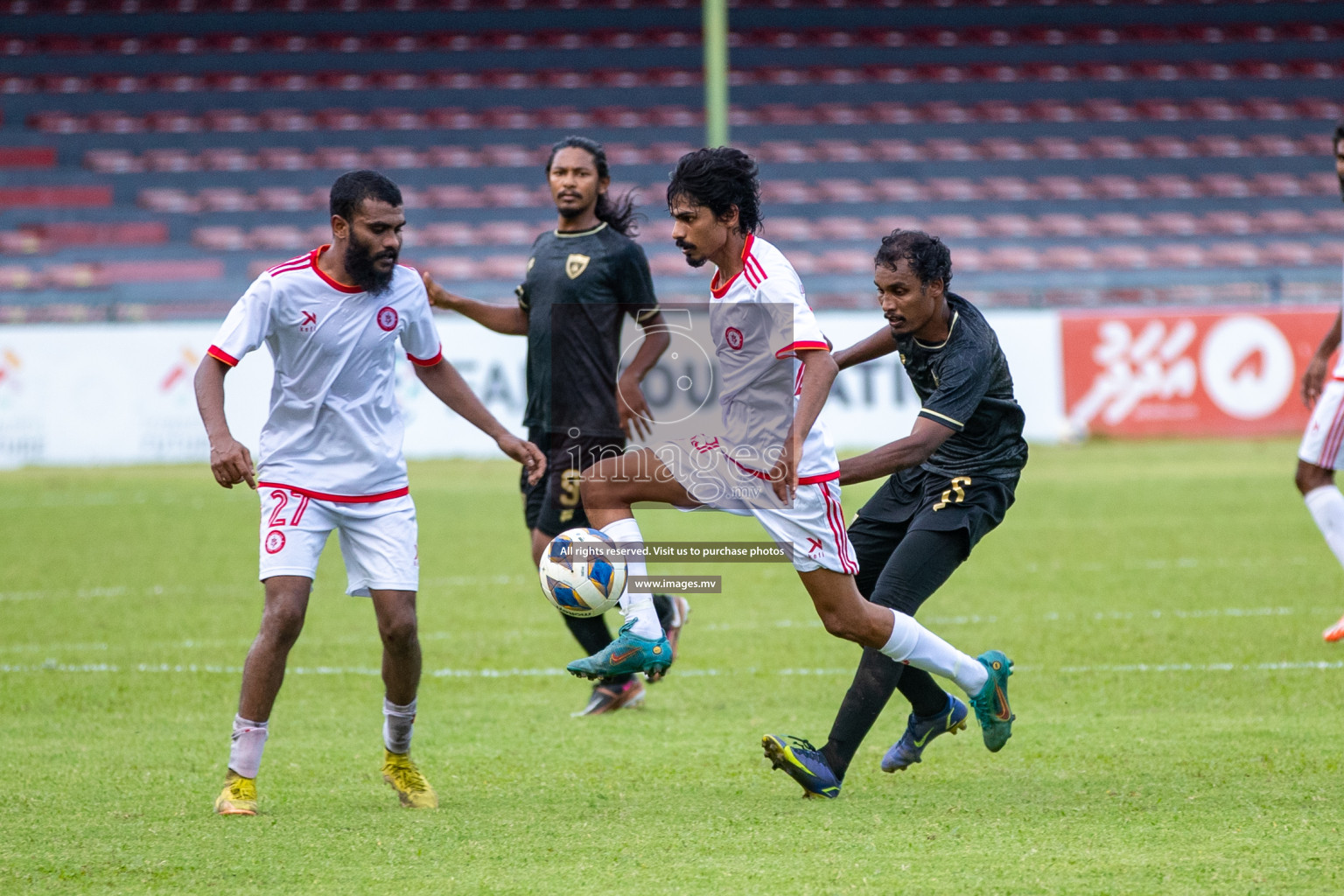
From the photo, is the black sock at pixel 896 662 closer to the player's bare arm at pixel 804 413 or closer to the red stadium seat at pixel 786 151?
the player's bare arm at pixel 804 413

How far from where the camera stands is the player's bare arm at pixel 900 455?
189 inches

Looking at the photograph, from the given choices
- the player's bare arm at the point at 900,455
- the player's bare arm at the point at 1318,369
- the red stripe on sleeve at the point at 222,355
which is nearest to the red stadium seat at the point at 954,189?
the player's bare arm at the point at 1318,369

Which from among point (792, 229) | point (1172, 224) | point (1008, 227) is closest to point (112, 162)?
point (792, 229)

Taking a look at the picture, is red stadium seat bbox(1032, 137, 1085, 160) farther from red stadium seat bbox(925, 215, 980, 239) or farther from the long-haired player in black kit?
the long-haired player in black kit

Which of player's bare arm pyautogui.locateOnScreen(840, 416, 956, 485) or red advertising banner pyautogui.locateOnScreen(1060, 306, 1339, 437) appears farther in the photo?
red advertising banner pyautogui.locateOnScreen(1060, 306, 1339, 437)

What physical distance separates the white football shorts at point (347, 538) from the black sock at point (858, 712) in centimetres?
153

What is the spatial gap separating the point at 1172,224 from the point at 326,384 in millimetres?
24411

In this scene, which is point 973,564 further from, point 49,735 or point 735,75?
point 735,75

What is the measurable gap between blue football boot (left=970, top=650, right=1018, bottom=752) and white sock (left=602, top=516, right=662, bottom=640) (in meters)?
1.16

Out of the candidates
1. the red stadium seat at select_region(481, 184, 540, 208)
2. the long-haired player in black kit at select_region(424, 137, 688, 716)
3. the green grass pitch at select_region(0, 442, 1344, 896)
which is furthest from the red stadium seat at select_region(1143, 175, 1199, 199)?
the long-haired player in black kit at select_region(424, 137, 688, 716)

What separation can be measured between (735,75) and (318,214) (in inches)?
334

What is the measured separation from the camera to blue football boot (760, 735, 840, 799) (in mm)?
4766

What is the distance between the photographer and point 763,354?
4.79m

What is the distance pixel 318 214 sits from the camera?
2541cm
